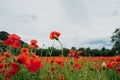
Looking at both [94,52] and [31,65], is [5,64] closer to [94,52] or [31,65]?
[31,65]

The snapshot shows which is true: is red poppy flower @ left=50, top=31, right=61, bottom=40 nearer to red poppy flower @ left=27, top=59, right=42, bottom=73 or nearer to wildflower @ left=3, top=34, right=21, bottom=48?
wildflower @ left=3, top=34, right=21, bottom=48

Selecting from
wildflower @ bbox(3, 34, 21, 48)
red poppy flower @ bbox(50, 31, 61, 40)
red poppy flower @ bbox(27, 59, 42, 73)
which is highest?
red poppy flower @ bbox(50, 31, 61, 40)

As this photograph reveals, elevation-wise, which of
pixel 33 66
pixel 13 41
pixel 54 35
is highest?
pixel 54 35

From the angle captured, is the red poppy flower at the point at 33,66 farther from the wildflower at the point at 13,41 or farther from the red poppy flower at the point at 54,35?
the red poppy flower at the point at 54,35

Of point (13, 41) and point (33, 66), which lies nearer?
point (33, 66)

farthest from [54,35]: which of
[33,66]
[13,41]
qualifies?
[33,66]

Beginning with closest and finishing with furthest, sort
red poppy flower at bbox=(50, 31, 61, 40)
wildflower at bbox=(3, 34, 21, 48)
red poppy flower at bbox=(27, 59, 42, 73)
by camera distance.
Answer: red poppy flower at bbox=(27, 59, 42, 73), wildflower at bbox=(3, 34, 21, 48), red poppy flower at bbox=(50, 31, 61, 40)

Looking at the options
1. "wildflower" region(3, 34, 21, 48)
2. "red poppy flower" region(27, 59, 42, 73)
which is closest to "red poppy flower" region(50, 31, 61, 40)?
"wildflower" region(3, 34, 21, 48)

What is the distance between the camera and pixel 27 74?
144 inches

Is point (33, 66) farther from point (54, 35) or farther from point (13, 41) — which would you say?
point (54, 35)

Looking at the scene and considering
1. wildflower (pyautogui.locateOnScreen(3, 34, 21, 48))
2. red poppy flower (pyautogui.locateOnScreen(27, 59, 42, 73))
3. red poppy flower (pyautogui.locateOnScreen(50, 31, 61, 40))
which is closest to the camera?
red poppy flower (pyautogui.locateOnScreen(27, 59, 42, 73))

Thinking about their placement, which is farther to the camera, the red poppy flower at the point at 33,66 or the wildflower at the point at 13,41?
the wildflower at the point at 13,41

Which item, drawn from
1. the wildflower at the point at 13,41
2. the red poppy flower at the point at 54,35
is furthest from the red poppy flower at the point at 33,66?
the red poppy flower at the point at 54,35

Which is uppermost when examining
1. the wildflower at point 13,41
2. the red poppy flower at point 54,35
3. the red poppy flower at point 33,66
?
the red poppy flower at point 54,35
